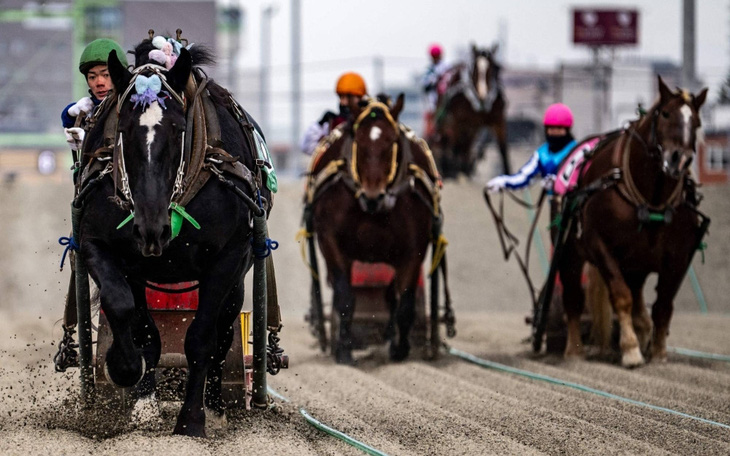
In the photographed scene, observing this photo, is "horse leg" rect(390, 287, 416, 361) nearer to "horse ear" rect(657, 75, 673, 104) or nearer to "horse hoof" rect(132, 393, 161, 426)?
"horse ear" rect(657, 75, 673, 104)

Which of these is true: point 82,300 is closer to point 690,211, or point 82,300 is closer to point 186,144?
point 186,144

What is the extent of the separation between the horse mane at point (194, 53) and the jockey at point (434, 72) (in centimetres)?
1457

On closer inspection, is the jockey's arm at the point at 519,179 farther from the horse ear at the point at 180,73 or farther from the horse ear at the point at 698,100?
the horse ear at the point at 180,73

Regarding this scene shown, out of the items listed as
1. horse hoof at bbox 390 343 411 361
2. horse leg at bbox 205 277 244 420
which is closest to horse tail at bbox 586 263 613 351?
horse hoof at bbox 390 343 411 361

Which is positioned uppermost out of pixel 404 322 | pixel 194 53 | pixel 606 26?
pixel 606 26

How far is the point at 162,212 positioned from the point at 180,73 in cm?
83

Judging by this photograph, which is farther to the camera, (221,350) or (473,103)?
(473,103)

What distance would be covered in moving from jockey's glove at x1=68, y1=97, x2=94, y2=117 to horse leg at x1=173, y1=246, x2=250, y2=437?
128cm

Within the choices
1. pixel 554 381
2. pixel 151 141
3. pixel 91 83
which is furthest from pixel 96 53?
pixel 554 381

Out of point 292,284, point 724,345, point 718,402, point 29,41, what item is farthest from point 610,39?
point 718,402

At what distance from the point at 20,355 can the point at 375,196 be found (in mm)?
3856

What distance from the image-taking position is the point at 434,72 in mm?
21641

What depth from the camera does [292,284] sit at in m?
19.8

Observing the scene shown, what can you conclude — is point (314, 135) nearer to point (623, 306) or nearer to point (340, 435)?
point (623, 306)
